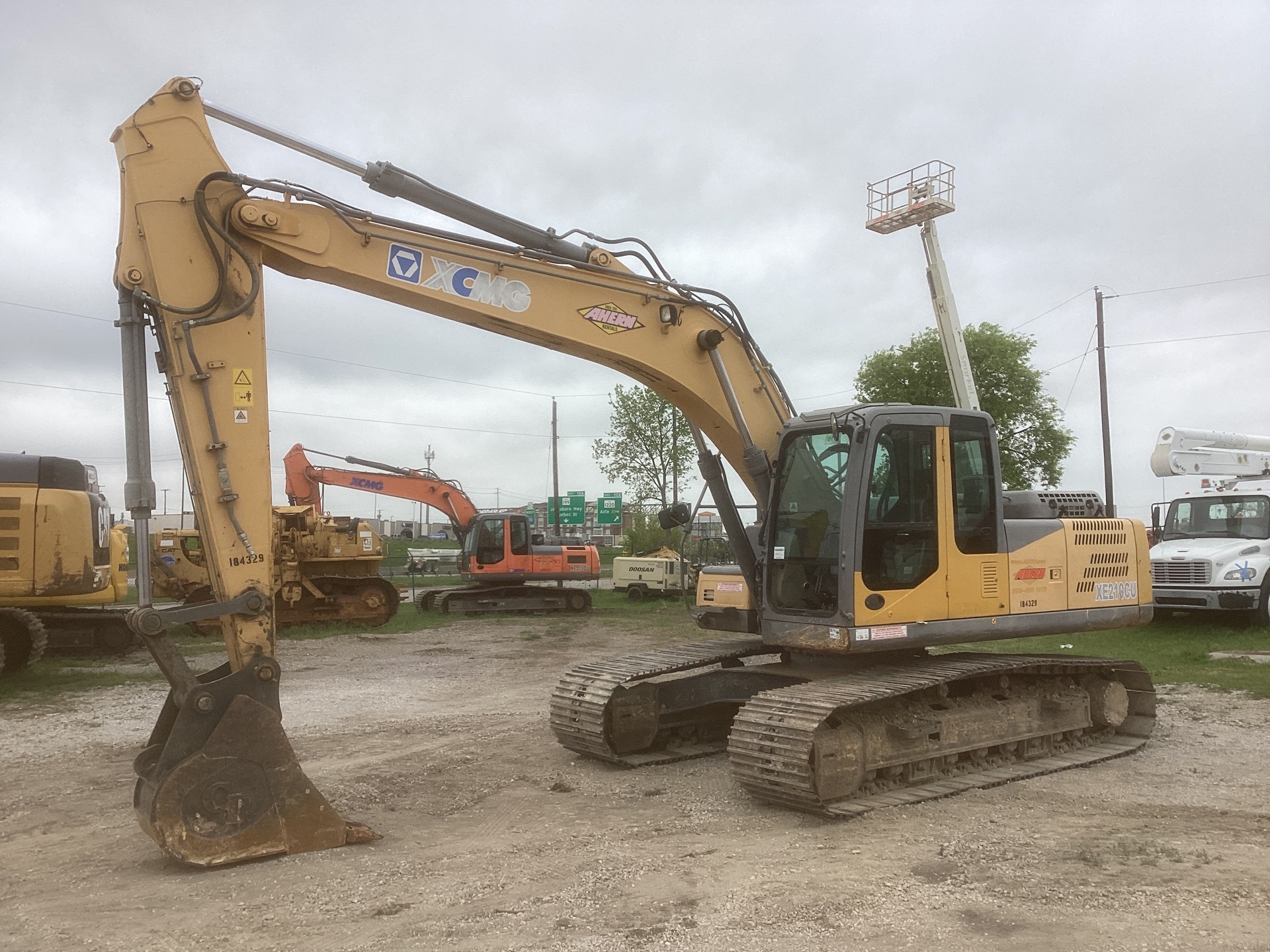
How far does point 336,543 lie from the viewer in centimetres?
2091

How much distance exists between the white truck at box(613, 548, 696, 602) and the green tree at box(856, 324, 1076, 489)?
908cm

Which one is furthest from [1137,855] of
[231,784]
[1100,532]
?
[231,784]

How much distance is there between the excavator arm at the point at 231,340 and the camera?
18.1ft

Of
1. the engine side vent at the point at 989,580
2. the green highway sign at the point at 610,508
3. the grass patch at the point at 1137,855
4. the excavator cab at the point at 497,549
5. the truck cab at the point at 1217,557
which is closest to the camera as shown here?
the grass patch at the point at 1137,855

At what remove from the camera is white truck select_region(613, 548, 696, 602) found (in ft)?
88.5

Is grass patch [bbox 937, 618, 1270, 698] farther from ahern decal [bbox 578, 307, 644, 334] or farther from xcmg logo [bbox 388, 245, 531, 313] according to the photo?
xcmg logo [bbox 388, 245, 531, 313]

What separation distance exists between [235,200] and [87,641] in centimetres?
1279

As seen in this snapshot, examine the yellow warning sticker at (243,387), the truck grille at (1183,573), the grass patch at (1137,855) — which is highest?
the yellow warning sticker at (243,387)

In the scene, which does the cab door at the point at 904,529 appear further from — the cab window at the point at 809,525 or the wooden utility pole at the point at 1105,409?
the wooden utility pole at the point at 1105,409

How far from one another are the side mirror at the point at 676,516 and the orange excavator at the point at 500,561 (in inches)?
621

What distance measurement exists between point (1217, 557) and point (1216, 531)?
1464 millimetres

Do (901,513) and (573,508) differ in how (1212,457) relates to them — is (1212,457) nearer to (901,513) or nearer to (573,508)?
(901,513)

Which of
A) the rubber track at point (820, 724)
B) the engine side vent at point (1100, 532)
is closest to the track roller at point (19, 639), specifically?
the rubber track at point (820, 724)

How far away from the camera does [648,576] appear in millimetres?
27234
